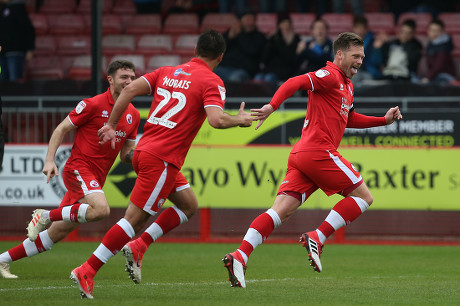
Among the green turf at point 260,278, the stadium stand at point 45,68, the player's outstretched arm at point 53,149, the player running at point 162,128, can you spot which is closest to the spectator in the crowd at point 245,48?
the stadium stand at point 45,68

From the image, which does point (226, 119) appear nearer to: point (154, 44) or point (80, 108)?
point (80, 108)

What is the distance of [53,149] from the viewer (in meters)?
7.97

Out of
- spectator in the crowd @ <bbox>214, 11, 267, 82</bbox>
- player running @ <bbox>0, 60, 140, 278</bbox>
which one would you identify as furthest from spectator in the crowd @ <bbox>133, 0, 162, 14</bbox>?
player running @ <bbox>0, 60, 140, 278</bbox>

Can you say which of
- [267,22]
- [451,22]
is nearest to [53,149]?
[267,22]

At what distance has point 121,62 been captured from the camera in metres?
8.66

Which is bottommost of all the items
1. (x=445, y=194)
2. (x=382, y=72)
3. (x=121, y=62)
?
(x=445, y=194)

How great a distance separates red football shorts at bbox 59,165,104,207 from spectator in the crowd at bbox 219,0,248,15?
9.58 m

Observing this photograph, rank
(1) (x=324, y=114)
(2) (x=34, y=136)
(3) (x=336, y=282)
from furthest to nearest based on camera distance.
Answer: (2) (x=34, y=136), (3) (x=336, y=282), (1) (x=324, y=114)

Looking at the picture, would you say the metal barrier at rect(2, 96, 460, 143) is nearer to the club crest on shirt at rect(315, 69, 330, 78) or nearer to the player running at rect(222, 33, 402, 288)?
the player running at rect(222, 33, 402, 288)

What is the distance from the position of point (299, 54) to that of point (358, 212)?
7.75 m

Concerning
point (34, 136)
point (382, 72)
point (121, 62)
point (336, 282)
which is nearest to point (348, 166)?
point (336, 282)

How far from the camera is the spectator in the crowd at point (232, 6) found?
17984 millimetres

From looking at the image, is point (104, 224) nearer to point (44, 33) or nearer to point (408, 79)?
point (408, 79)

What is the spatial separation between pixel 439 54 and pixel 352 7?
10.3ft
